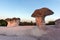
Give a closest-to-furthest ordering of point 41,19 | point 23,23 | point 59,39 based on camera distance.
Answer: point 59,39 → point 41,19 → point 23,23

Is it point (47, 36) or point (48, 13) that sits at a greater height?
point (48, 13)

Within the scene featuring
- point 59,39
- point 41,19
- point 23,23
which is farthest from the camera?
point 23,23

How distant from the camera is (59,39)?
746cm

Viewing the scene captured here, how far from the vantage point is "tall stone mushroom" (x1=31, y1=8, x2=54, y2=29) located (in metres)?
8.16

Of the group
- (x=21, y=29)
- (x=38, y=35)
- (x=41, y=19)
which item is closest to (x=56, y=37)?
(x=38, y=35)

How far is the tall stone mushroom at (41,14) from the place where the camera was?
816cm

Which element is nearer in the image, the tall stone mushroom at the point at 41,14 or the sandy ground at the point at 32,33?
the sandy ground at the point at 32,33

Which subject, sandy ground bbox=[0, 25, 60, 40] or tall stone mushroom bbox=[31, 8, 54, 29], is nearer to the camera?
sandy ground bbox=[0, 25, 60, 40]

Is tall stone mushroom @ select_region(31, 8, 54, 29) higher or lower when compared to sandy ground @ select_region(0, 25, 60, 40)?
higher

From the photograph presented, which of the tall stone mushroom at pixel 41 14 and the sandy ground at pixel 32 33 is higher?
the tall stone mushroom at pixel 41 14

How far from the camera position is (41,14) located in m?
8.30

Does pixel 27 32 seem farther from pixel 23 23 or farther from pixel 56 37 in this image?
pixel 23 23

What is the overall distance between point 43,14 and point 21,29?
1472 millimetres

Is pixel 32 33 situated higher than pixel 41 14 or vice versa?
pixel 41 14
